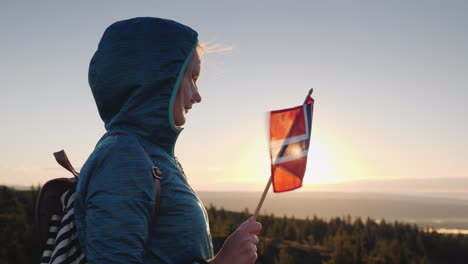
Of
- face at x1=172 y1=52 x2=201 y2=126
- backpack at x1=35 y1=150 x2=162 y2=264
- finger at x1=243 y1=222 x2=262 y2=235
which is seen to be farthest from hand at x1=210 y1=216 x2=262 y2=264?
face at x1=172 y1=52 x2=201 y2=126

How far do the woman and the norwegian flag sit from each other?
3.13 feet

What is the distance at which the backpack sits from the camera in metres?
2.06

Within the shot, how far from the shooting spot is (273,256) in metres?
9.68

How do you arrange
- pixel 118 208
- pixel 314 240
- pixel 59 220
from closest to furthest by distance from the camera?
pixel 118 208, pixel 59 220, pixel 314 240

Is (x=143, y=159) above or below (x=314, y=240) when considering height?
above

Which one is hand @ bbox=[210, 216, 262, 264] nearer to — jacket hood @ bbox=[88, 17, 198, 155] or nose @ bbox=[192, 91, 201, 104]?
jacket hood @ bbox=[88, 17, 198, 155]

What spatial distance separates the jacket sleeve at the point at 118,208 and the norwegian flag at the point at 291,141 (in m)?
1.57

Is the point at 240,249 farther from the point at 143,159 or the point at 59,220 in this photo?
the point at 59,220

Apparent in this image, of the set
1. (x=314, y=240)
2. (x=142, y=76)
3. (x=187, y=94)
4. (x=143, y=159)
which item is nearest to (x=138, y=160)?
(x=143, y=159)

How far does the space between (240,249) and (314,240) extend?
412 inches

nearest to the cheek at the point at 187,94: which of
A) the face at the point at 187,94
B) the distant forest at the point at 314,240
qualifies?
the face at the point at 187,94

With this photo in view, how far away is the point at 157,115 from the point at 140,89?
154 millimetres

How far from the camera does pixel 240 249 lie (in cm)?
240

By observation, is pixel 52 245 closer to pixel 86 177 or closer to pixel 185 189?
pixel 86 177
